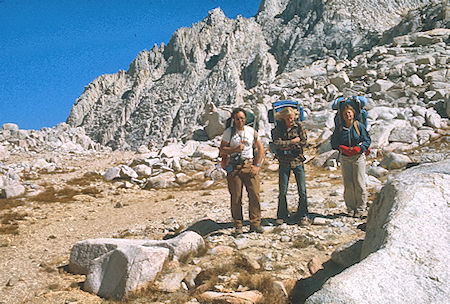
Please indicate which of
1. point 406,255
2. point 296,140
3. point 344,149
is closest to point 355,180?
point 344,149

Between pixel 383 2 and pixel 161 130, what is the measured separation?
173ft

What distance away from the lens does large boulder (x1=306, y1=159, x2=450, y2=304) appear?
2207 mm

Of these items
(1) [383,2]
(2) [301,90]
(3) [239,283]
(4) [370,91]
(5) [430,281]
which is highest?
(1) [383,2]

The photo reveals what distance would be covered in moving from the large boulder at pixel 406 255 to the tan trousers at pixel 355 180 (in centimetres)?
317

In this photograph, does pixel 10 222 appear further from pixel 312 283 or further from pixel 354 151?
pixel 354 151

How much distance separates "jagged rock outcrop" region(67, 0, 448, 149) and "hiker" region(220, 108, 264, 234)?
44566 mm

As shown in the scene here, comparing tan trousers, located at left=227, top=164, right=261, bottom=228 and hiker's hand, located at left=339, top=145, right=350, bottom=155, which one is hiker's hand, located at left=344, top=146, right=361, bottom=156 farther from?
tan trousers, located at left=227, top=164, right=261, bottom=228

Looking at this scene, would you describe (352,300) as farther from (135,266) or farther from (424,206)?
(135,266)

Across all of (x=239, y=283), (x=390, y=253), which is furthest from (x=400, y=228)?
(x=239, y=283)

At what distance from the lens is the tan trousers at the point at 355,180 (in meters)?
6.48

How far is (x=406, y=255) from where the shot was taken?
2482mm

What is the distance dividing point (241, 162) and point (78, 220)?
20.6ft

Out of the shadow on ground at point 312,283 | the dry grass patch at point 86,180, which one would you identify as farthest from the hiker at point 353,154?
the dry grass patch at point 86,180

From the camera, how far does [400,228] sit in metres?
2.73
